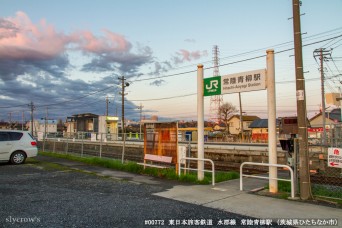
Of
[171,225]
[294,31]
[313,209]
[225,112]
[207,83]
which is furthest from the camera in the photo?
[225,112]

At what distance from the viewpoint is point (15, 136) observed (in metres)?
14.7

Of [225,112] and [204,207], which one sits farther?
[225,112]

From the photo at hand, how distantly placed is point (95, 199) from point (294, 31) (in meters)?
6.92

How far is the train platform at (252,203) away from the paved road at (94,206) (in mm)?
398

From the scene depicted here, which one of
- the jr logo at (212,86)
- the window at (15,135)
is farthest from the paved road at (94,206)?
the window at (15,135)

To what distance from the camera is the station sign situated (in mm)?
8859

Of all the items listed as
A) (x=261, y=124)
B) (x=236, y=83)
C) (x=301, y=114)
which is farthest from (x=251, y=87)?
(x=261, y=124)

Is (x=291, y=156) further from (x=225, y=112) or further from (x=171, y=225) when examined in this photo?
(x=225, y=112)

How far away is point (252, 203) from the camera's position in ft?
22.8

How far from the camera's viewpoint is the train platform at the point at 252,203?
229 inches

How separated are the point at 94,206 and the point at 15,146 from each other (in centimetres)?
1015

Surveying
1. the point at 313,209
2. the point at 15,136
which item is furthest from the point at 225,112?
the point at 313,209

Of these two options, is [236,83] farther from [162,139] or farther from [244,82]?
[162,139]

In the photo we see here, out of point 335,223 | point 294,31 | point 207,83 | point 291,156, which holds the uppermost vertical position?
point 294,31
